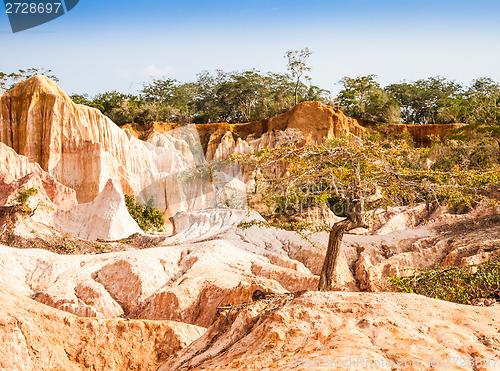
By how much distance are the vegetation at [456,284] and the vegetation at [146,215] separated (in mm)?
15516

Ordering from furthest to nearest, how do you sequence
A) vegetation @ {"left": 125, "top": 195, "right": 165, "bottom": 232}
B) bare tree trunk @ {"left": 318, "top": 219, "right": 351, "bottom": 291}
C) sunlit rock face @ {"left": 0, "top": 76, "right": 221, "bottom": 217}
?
sunlit rock face @ {"left": 0, "top": 76, "right": 221, "bottom": 217} < vegetation @ {"left": 125, "top": 195, "right": 165, "bottom": 232} < bare tree trunk @ {"left": 318, "top": 219, "right": 351, "bottom": 291}

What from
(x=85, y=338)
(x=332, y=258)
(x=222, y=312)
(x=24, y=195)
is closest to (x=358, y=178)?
(x=332, y=258)

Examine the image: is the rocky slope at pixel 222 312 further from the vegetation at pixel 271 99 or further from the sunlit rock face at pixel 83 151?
the vegetation at pixel 271 99

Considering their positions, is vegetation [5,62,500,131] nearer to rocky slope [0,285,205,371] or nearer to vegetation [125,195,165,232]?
vegetation [125,195,165,232]

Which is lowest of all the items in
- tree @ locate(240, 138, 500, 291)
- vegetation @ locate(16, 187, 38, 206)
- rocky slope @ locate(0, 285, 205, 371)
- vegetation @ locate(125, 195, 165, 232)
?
vegetation @ locate(125, 195, 165, 232)

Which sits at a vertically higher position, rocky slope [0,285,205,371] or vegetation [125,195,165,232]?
rocky slope [0,285,205,371]

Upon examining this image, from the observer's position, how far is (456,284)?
6996 mm

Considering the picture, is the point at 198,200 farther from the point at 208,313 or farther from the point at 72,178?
the point at 208,313

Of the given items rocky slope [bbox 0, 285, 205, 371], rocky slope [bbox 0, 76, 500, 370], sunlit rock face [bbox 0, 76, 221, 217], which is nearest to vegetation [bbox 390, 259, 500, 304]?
rocky slope [bbox 0, 76, 500, 370]

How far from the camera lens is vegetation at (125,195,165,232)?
21750 millimetres

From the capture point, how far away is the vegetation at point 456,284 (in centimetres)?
668

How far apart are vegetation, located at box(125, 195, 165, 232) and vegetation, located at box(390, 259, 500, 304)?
1552 centimetres

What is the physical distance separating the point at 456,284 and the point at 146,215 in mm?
17484

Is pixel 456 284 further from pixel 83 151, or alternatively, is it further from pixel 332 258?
pixel 83 151
